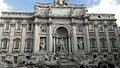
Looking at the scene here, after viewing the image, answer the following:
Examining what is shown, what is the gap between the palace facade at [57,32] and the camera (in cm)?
3872

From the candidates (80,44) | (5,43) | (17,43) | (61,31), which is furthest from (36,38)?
(80,44)

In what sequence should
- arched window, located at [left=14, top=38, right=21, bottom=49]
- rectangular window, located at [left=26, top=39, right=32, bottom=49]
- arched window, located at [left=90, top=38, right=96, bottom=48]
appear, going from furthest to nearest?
1. arched window, located at [left=90, top=38, right=96, bottom=48]
2. rectangular window, located at [left=26, top=39, right=32, bottom=49]
3. arched window, located at [left=14, top=38, right=21, bottom=49]

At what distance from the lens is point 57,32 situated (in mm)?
41188

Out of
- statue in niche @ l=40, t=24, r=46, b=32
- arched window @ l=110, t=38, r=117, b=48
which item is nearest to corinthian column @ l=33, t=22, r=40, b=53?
statue in niche @ l=40, t=24, r=46, b=32

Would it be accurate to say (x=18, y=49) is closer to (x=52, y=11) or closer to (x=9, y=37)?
(x=9, y=37)

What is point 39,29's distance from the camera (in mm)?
40000

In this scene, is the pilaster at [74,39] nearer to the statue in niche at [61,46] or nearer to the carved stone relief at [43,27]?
the statue in niche at [61,46]

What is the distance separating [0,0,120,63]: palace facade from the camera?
38.7 metres

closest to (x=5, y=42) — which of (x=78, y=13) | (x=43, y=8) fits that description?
(x=43, y=8)

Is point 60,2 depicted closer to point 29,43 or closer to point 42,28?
point 42,28

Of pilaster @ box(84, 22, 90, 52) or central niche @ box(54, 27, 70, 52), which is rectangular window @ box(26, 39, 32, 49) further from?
A: pilaster @ box(84, 22, 90, 52)

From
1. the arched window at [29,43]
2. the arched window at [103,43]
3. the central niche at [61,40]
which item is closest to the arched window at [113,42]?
the arched window at [103,43]

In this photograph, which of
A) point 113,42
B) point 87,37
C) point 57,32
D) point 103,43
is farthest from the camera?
point 57,32

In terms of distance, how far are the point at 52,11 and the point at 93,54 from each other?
12.0 metres
